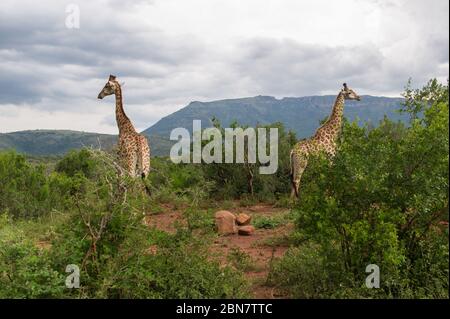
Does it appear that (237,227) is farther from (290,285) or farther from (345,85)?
(345,85)

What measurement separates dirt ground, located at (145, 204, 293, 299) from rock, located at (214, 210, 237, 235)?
0.38ft

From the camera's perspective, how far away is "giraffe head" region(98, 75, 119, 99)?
11258 mm

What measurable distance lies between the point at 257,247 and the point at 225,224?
3.61ft

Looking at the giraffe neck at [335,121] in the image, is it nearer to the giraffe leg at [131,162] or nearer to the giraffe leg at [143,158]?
the giraffe leg at [143,158]

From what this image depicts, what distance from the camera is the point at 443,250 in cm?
595

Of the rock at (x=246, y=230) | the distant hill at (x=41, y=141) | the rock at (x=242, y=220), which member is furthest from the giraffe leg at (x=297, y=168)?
the distant hill at (x=41, y=141)

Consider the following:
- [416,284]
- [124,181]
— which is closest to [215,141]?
[124,181]

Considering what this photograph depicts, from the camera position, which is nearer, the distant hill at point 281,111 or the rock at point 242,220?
the rock at point 242,220

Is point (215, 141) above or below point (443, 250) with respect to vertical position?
above

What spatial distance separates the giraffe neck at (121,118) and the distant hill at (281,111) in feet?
396

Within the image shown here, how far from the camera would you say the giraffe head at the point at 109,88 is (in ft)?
36.9

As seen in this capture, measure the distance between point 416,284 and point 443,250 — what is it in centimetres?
46

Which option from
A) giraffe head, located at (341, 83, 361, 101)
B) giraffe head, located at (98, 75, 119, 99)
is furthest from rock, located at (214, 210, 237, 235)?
giraffe head, located at (341, 83, 361, 101)

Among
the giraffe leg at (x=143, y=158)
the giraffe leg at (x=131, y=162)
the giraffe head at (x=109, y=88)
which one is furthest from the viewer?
the giraffe head at (x=109, y=88)
